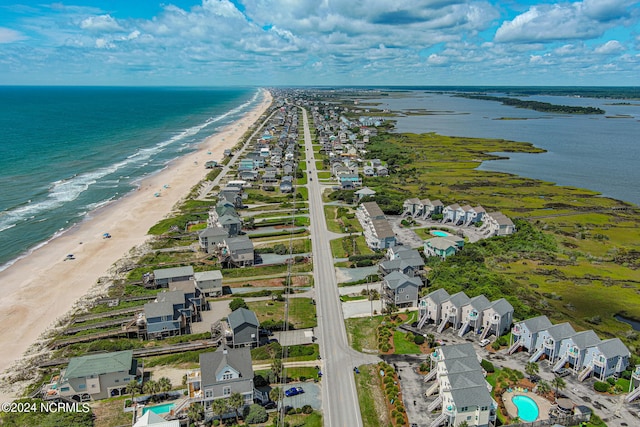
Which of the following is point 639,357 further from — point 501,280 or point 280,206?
point 280,206

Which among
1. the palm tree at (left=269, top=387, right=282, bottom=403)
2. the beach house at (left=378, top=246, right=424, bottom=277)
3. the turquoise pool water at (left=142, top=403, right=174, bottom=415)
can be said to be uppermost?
the beach house at (left=378, top=246, right=424, bottom=277)

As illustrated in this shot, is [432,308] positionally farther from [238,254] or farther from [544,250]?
[544,250]

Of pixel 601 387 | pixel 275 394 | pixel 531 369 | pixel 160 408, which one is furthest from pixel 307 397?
pixel 601 387

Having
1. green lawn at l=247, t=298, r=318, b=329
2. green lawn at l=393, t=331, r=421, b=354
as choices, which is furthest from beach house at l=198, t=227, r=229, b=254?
green lawn at l=393, t=331, r=421, b=354

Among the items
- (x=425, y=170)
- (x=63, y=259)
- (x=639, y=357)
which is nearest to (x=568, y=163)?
(x=425, y=170)

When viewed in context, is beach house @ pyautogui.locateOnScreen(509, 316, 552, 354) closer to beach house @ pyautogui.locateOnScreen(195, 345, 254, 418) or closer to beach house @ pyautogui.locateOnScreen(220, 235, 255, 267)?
beach house @ pyautogui.locateOnScreen(195, 345, 254, 418)
